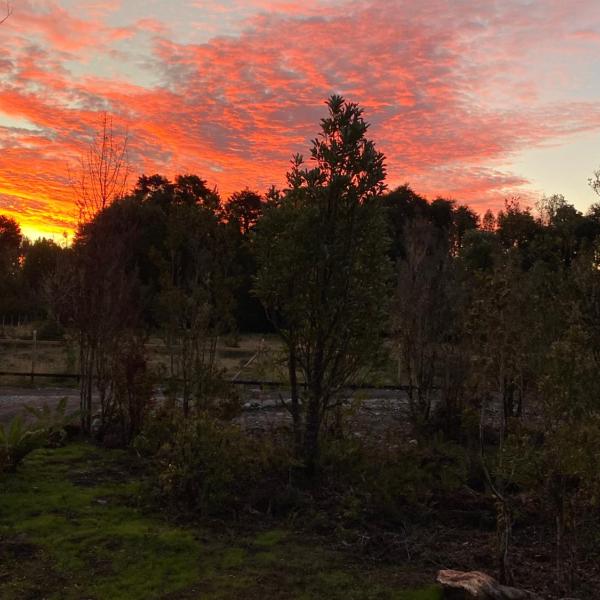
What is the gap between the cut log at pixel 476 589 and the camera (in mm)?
4914

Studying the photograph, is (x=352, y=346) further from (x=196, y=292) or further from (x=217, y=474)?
(x=196, y=292)

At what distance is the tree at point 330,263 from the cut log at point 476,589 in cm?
369

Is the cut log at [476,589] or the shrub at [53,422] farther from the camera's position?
the shrub at [53,422]

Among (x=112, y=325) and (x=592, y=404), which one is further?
(x=112, y=325)

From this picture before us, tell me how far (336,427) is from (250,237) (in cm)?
364

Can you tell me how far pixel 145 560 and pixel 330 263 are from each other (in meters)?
4.60

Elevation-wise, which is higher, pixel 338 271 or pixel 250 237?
pixel 250 237

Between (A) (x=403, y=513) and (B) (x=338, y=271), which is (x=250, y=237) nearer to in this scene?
(B) (x=338, y=271)

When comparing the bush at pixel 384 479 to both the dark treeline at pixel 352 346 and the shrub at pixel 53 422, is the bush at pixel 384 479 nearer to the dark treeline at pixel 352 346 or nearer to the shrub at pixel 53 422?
the dark treeline at pixel 352 346

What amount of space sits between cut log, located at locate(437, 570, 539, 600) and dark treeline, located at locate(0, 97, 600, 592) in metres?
0.62

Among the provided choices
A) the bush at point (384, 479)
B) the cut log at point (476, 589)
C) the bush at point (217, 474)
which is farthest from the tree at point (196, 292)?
the cut log at point (476, 589)

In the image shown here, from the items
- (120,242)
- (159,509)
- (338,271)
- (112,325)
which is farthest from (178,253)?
(159,509)

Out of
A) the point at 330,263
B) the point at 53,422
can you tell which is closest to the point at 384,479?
the point at 330,263

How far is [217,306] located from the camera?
11.6 metres
